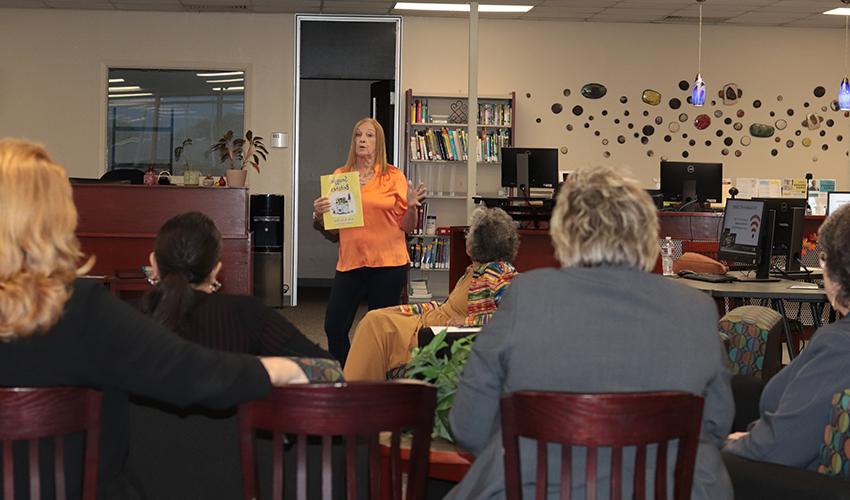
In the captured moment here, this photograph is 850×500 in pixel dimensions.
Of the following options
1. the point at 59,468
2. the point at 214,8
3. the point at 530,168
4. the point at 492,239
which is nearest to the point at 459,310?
the point at 492,239

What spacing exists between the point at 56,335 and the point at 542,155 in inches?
285

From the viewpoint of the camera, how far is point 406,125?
1086cm

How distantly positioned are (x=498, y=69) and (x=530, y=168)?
2.69m

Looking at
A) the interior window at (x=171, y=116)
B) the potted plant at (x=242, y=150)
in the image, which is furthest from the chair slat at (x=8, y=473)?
the interior window at (x=171, y=116)

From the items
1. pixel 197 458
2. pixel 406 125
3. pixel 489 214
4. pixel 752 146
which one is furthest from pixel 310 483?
pixel 752 146

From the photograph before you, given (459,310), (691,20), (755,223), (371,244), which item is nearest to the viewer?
(459,310)

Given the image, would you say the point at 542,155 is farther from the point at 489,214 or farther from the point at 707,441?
the point at 707,441

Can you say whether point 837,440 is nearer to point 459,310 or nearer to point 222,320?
point 222,320

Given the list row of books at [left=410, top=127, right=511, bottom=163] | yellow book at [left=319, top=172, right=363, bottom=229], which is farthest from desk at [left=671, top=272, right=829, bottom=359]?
row of books at [left=410, top=127, right=511, bottom=163]

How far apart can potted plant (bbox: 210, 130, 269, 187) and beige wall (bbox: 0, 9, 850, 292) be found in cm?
18

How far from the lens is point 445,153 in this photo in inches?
430

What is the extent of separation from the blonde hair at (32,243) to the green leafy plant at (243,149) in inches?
334

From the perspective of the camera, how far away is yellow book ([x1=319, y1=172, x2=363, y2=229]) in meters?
5.52

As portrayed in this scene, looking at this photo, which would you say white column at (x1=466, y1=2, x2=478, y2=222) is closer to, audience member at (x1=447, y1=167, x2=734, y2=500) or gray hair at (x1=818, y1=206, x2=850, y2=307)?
gray hair at (x1=818, y1=206, x2=850, y2=307)
